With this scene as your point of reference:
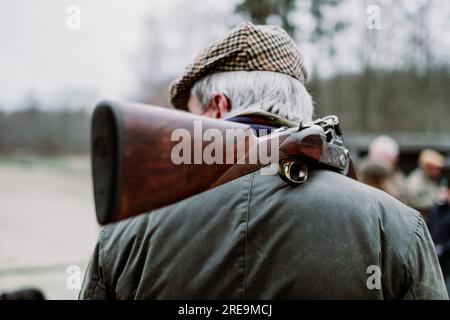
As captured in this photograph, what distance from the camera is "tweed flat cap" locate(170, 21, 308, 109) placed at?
174 centimetres

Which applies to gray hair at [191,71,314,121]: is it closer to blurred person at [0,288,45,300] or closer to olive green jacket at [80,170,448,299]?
olive green jacket at [80,170,448,299]

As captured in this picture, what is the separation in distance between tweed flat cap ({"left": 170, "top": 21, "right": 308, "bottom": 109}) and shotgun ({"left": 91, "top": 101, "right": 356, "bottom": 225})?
0.87 feet

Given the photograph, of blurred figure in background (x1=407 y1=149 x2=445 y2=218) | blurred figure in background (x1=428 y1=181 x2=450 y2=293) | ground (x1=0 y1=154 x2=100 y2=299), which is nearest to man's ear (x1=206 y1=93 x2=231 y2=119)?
ground (x1=0 y1=154 x2=100 y2=299)

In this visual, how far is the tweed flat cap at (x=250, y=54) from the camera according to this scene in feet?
5.72

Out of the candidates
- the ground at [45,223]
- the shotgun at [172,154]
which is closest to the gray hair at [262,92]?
the shotgun at [172,154]

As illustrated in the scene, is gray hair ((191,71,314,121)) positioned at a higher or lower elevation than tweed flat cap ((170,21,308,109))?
lower

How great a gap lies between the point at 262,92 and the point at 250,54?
0.46 feet

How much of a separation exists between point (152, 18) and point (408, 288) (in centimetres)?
2066

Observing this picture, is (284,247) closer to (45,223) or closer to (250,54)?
(250,54)

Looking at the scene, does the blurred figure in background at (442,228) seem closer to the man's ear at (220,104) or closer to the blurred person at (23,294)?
the blurred person at (23,294)

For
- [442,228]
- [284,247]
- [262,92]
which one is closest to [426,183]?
[442,228]

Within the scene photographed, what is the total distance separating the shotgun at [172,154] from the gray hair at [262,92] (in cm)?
15
